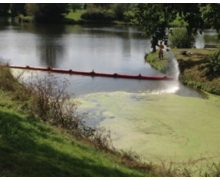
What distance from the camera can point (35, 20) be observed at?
235 ft

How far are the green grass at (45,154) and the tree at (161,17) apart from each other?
12.7 meters

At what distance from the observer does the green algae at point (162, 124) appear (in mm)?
10281

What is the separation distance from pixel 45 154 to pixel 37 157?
1.06 ft

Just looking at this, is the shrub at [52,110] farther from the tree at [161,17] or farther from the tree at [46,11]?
the tree at [46,11]

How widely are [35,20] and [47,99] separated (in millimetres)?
64102

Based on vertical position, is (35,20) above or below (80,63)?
A: above

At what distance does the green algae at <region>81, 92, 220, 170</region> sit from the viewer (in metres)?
10.3

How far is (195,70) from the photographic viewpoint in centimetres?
2148

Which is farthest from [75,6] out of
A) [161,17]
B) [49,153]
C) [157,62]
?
[49,153]

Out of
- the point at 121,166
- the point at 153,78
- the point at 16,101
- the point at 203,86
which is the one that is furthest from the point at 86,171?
the point at 153,78

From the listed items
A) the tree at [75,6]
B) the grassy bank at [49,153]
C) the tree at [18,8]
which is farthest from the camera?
the tree at [75,6]

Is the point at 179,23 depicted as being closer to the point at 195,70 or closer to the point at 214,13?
the point at 195,70

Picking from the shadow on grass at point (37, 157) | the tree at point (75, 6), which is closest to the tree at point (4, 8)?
the tree at point (75, 6)

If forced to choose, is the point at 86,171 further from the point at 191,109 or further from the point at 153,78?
the point at 153,78
